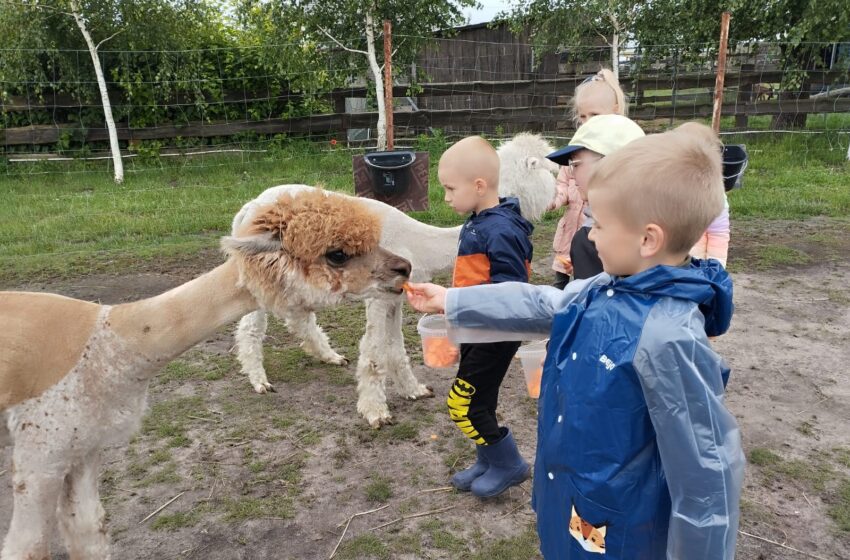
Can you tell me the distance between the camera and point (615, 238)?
4.41ft

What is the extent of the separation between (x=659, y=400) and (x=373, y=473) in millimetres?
2008

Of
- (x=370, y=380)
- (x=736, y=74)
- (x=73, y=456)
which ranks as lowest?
(x=370, y=380)

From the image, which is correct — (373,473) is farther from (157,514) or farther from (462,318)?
(462,318)

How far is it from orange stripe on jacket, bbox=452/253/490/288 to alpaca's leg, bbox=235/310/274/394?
1842 mm

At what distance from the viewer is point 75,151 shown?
10.7m

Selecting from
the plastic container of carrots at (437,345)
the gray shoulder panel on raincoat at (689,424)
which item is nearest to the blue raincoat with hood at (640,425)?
the gray shoulder panel on raincoat at (689,424)

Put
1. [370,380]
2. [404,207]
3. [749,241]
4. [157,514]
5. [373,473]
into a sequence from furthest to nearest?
[749,241]
[404,207]
[370,380]
[373,473]
[157,514]

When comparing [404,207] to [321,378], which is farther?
[404,207]

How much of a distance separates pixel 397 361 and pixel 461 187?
59.4 inches

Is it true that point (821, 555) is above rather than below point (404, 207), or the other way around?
below

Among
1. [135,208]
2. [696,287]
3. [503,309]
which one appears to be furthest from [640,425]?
[135,208]

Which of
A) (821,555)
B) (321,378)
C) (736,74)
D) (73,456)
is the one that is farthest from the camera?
(736,74)

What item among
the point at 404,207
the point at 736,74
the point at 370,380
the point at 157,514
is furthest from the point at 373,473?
the point at 736,74

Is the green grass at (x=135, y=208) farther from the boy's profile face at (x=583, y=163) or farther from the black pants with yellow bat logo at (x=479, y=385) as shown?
the boy's profile face at (x=583, y=163)
